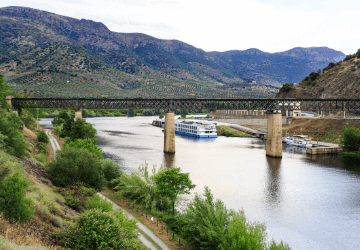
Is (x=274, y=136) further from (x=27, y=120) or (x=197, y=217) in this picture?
(x=27, y=120)

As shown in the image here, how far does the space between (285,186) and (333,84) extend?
300 feet

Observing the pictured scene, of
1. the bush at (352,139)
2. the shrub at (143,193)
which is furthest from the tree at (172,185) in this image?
the bush at (352,139)

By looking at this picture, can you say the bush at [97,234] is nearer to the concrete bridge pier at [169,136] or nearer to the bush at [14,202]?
the bush at [14,202]

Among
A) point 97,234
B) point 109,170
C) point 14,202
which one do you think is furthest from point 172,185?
point 14,202

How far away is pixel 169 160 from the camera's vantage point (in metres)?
59.8

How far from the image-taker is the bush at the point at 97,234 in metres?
16.2

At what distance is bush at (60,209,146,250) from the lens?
1620cm

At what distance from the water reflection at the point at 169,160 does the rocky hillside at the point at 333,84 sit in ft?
224

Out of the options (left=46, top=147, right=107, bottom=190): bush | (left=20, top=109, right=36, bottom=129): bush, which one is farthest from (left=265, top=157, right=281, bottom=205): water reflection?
(left=20, top=109, right=36, bottom=129): bush

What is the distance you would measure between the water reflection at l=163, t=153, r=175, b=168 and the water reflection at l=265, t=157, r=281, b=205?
58.4ft

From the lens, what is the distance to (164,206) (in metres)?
30.7

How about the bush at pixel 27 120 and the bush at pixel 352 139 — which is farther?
the bush at pixel 27 120

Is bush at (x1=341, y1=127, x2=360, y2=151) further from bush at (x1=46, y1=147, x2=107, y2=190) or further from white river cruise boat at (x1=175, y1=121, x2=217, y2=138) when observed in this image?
bush at (x1=46, y1=147, x2=107, y2=190)

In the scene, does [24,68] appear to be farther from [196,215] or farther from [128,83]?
[196,215]
